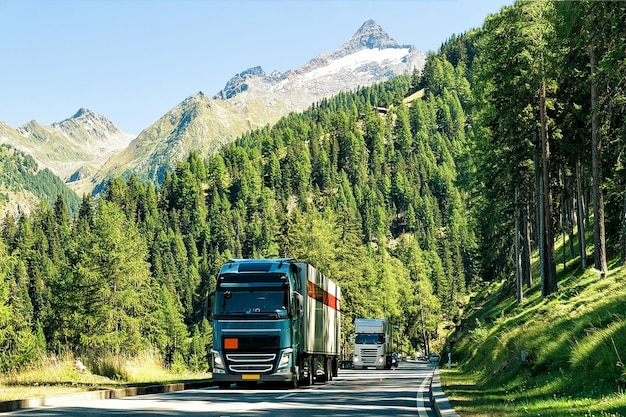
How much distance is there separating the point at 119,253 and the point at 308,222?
69.0 feet

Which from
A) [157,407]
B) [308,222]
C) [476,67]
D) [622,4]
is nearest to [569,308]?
[622,4]

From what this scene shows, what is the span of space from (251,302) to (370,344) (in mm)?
38694

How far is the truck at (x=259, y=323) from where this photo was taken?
83.9ft

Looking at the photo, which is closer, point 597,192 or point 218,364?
point 218,364

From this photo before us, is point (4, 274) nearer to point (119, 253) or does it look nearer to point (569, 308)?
point (119, 253)

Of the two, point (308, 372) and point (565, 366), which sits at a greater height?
point (565, 366)

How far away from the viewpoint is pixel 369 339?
63594mm

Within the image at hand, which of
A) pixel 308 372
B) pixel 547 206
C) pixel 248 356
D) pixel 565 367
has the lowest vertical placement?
pixel 308 372

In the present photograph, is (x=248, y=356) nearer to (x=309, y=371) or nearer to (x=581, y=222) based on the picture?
(x=309, y=371)

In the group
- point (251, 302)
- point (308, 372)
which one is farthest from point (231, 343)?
point (308, 372)

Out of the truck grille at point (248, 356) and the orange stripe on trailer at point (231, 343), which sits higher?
the orange stripe on trailer at point (231, 343)

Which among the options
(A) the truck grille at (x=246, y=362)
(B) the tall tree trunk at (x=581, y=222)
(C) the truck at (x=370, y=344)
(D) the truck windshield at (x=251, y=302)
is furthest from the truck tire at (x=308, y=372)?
(C) the truck at (x=370, y=344)

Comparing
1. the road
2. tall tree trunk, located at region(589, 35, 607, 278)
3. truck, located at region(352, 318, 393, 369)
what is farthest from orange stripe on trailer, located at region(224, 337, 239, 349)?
truck, located at region(352, 318, 393, 369)

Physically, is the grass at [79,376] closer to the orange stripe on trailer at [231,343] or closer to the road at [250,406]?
the road at [250,406]
